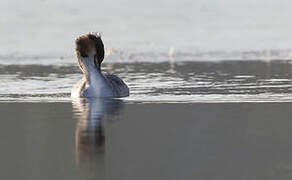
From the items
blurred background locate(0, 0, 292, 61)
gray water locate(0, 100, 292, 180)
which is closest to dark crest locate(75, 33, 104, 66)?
gray water locate(0, 100, 292, 180)

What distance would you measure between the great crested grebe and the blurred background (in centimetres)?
1159

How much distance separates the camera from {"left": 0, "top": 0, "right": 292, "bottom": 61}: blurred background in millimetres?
32812

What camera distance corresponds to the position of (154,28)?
138ft

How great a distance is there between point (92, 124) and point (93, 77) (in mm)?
4578

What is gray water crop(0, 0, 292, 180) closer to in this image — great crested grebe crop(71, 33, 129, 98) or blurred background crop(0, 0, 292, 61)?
blurred background crop(0, 0, 292, 61)

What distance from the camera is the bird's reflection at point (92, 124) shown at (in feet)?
33.5

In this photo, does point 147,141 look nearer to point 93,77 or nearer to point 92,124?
point 92,124

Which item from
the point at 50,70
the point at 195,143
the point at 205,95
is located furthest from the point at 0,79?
the point at 195,143

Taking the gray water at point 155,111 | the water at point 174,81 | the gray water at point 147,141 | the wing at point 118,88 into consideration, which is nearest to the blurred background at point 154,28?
the gray water at point 155,111

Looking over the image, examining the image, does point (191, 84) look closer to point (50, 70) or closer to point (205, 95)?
point (205, 95)

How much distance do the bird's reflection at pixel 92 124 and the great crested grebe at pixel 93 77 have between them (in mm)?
420

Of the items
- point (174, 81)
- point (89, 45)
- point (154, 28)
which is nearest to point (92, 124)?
point (89, 45)

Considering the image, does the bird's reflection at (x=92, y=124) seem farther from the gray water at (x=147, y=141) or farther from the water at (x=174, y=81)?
the water at (x=174, y=81)

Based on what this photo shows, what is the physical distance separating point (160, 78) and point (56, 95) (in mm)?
3974
